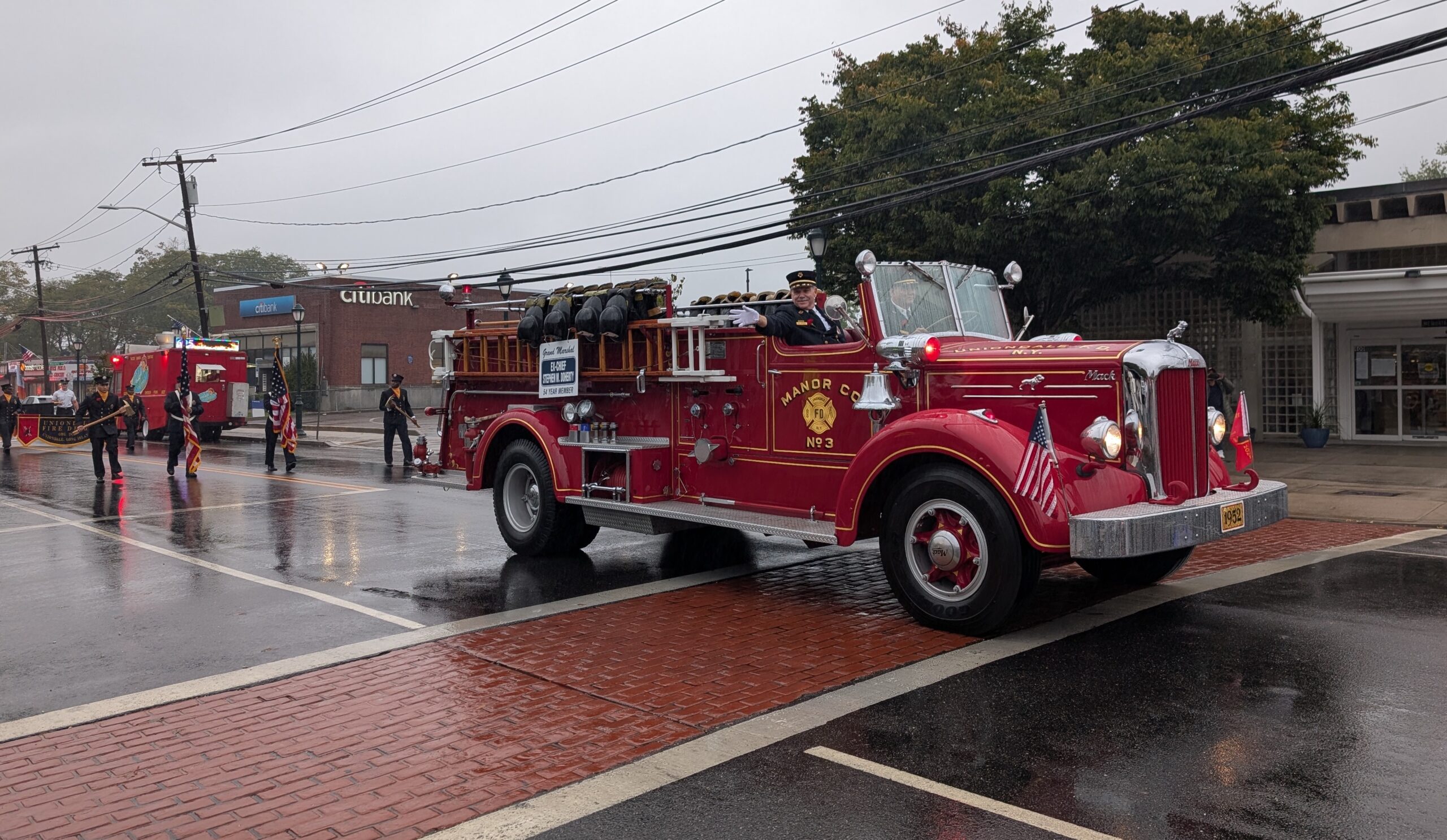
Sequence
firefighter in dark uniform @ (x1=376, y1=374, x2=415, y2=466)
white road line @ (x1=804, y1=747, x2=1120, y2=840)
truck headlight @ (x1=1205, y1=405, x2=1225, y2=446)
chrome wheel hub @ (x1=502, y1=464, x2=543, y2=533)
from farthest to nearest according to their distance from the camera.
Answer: firefighter in dark uniform @ (x1=376, y1=374, x2=415, y2=466) < chrome wheel hub @ (x1=502, y1=464, x2=543, y2=533) < truck headlight @ (x1=1205, y1=405, x2=1225, y2=446) < white road line @ (x1=804, y1=747, x2=1120, y2=840)

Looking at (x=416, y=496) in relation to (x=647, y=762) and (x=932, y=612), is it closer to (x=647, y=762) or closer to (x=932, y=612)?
(x=932, y=612)

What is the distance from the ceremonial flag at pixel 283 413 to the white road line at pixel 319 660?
13110 millimetres

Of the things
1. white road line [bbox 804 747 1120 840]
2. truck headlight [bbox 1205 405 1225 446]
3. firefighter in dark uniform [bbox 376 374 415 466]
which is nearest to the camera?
white road line [bbox 804 747 1120 840]

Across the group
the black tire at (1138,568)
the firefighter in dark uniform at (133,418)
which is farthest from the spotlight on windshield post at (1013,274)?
the firefighter in dark uniform at (133,418)

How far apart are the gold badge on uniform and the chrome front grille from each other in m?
2.04

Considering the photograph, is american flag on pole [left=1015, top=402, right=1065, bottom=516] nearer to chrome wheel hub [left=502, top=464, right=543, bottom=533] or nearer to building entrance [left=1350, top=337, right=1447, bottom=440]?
chrome wheel hub [left=502, top=464, right=543, bottom=533]

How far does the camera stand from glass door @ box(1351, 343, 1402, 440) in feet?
69.2

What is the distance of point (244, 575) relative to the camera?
357 inches

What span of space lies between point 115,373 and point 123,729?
31.3 meters

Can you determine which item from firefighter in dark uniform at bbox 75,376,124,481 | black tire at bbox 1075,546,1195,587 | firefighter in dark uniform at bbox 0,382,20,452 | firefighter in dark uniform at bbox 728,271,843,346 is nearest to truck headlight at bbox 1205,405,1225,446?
black tire at bbox 1075,546,1195,587

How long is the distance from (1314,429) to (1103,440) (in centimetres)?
1675

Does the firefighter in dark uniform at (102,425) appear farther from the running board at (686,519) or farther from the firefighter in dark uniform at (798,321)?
the firefighter in dark uniform at (798,321)

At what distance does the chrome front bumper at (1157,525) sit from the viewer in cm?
584

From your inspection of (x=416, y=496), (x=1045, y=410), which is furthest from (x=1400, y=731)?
(x=416, y=496)
